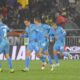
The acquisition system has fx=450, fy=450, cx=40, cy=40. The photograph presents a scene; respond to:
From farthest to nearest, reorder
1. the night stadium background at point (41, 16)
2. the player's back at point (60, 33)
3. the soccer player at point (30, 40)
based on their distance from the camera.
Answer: the night stadium background at point (41, 16) < the player's back at point (60, 33) < the soccer player at point (30, 40)

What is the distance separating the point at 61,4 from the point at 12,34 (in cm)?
599

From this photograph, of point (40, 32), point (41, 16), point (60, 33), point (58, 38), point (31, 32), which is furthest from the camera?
point (41, 16)

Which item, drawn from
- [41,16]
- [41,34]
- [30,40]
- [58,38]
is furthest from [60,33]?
[41,16]

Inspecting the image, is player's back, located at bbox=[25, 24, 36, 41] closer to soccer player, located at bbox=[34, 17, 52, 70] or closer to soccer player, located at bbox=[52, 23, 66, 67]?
soccer player, located at bbox=[34, 17, 52, 70]

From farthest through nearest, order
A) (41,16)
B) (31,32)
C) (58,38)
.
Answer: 1. (41,16)
2. (58,38)
3. (31,32)

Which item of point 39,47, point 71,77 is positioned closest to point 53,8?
point 39,47

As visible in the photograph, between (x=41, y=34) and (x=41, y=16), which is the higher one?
(x=41, y=34)

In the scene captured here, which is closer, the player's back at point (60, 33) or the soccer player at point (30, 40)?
the soccer player at point (30, 40)

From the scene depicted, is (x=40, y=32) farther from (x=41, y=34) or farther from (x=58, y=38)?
(x=58, y=38)

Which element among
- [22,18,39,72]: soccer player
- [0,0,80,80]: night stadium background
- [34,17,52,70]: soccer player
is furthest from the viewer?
[0,0,80,80]: night stadium background

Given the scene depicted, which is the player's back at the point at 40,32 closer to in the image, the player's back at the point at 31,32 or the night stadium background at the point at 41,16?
the player's back at the point at 31,32

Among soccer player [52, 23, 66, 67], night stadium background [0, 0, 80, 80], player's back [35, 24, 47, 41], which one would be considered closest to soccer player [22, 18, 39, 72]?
player's back [35, 24, 47, 41]

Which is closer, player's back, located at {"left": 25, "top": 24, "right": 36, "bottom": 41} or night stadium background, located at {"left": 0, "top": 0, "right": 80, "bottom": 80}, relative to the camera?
player's back, located at {"left": 25, "top": 24, "right": 36, "bottom": 41}

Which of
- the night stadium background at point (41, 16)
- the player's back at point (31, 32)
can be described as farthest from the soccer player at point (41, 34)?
the night stadium background at point (41, 16)
